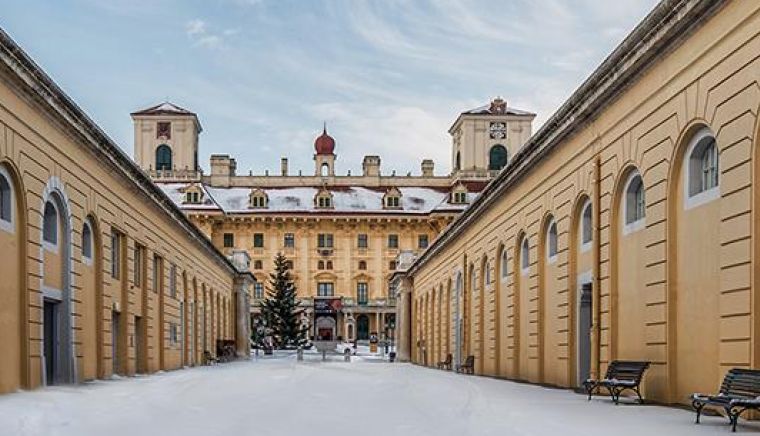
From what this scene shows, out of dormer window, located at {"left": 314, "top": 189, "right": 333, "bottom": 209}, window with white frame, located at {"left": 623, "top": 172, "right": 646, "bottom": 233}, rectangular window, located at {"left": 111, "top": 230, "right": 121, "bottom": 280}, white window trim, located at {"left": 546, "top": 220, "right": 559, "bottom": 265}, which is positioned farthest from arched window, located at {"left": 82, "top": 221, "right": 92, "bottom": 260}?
dormer window, located at {"left": 314, "top": 189, "right": 333, "bottom": 209}

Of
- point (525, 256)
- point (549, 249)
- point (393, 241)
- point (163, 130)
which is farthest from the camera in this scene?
point (163, 130)

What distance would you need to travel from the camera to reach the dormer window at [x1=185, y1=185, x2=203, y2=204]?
9594 cm

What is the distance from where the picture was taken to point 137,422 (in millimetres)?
13734

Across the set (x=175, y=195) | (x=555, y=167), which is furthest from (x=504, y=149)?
(x=555, y=167)

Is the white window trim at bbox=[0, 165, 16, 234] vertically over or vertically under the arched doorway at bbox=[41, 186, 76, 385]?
over

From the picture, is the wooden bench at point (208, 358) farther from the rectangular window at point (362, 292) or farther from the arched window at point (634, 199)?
the rectangular window at point (362, 292)

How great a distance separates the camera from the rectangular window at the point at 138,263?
106 ft

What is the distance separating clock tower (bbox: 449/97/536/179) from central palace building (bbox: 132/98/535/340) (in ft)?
0.33

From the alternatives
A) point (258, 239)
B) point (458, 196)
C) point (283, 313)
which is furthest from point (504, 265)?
point (258, 239)

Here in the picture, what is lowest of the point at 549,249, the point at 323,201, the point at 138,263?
the point at 138,263

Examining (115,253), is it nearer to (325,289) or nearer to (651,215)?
(651,215)

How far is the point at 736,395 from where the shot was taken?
12.5m

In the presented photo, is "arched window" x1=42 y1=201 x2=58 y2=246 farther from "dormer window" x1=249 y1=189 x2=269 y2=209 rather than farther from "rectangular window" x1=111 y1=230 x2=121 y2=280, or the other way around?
"dormer window" x1=249 y1=189 x2=269 y2=209

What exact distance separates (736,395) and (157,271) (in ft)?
86.6
